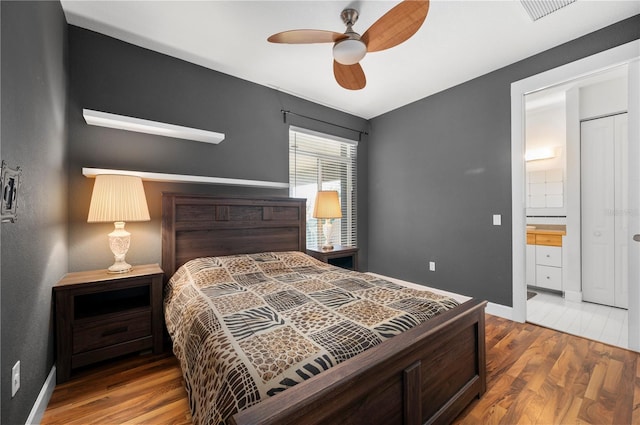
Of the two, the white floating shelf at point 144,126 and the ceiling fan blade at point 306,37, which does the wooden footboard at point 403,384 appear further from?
the white floating shelf at point 144,126

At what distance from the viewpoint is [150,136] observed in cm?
251

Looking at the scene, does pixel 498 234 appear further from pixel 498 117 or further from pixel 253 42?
pixel 253 42

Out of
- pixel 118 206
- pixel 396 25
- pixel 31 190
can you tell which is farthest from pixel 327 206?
pixel 31 190

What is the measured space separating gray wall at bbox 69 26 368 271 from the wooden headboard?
0.83 feet

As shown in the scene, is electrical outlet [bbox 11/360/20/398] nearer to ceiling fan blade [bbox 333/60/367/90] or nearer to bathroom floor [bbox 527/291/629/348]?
ceiling fan blade [bbox 333/60/367/90]

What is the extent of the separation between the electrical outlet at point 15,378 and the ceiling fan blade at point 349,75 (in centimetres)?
260

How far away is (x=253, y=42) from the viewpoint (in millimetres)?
2418

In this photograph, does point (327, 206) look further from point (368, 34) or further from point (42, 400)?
point (42, 400)

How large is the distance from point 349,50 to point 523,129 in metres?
2.18

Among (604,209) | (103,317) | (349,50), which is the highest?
(349,50)

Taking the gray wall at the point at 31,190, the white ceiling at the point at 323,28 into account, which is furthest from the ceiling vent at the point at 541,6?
the gray wall at the point at 31,190

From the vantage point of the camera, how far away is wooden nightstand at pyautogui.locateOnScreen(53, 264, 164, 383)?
1788 mm

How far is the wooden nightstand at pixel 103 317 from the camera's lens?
5.87 ft

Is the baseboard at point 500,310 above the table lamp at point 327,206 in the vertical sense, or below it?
below
